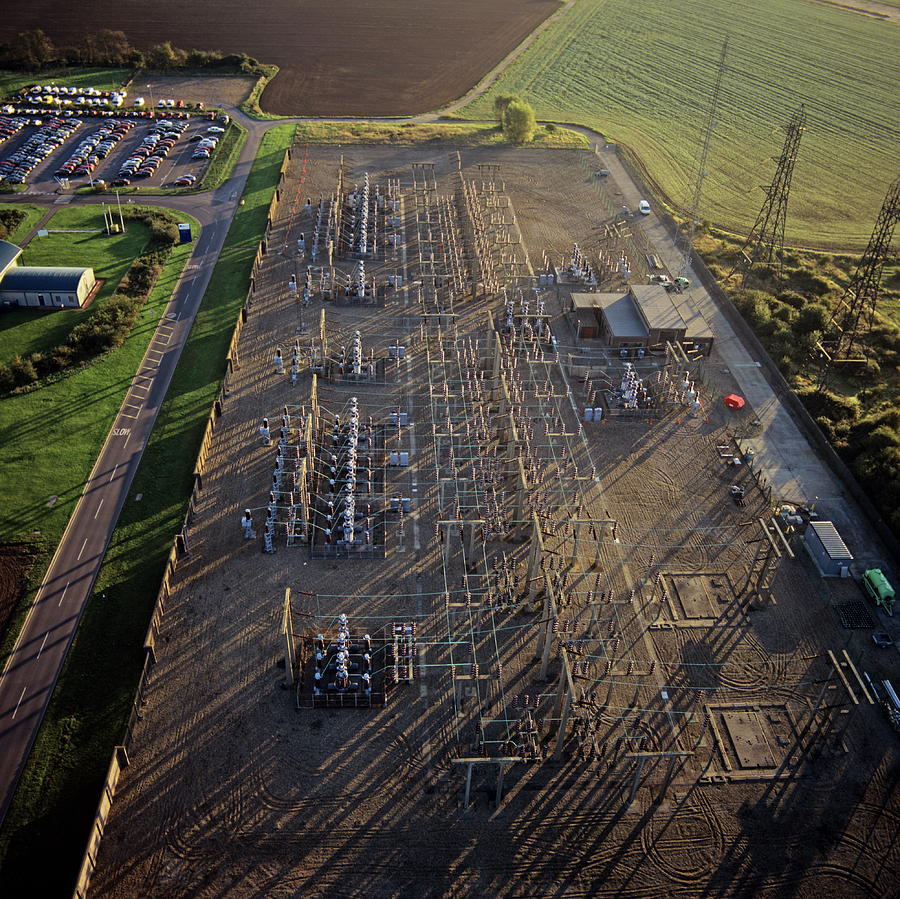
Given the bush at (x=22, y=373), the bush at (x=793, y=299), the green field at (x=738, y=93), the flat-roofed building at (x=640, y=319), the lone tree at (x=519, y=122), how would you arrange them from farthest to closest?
the lone tree at (x=519, y=122) < the green field at (x=738, y=93) < the bush at (x=793, y=299) < the flat-roofed building at (x=640, y=319) < the bush at (x=22, y=373)

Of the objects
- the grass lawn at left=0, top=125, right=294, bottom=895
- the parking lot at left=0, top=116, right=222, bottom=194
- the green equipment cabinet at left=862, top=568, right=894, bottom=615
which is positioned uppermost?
the parking lot at left=0, top=116, right=222, bottom=194

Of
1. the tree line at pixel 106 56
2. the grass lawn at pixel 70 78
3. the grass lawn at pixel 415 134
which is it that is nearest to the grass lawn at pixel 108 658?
the grass lawn at pixel 415 134

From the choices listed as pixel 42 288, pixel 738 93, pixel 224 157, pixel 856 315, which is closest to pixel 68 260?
pixel 42 288

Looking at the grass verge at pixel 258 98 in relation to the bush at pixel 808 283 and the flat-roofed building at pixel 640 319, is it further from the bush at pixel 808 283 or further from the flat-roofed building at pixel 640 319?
the bush at pixel 808 283

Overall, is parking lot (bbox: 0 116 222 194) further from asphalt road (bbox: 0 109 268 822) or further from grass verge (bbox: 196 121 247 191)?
asphalt road (bbox: 0 109 268 822)

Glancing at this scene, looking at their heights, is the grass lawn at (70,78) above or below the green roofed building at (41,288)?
above

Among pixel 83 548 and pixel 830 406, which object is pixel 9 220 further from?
pixel 830 406

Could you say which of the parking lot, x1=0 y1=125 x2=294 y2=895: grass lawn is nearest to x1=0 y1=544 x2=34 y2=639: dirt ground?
x1=0 y1=125 x2=294 y2=895: grass lawn
